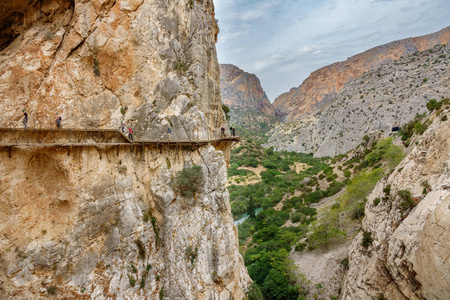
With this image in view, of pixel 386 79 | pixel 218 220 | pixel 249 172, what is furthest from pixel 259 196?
pixel 386 79

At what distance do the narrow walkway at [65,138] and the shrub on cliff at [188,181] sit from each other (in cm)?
242

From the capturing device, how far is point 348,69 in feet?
491

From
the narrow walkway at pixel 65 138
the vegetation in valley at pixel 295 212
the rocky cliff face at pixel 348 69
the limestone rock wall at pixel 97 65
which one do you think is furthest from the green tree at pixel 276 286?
the rocky cliff face at pixel 348 69

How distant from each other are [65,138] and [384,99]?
261 ft

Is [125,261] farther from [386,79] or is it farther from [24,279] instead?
[386,79]

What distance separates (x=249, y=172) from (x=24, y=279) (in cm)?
5985

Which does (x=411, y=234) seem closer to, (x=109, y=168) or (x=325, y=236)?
(x=325, y=236)

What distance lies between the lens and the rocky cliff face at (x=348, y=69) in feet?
382

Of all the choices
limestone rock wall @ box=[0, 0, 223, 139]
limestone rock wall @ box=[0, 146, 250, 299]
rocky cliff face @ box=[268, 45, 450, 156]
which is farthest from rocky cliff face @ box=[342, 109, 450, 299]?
rocky cliff face @ box=[268, 45, 450, 156]

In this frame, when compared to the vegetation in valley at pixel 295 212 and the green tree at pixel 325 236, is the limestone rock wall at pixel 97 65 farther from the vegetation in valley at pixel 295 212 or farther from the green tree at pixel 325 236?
the green tree at pixel 325 236

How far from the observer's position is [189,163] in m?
15.1

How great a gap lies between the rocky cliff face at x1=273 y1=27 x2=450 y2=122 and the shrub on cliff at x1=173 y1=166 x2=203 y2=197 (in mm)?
110970

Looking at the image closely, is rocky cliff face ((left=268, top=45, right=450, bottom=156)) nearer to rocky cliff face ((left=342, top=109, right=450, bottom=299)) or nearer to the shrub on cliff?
rocky cliff face ((left=342, top=109, right=450, bottom=299))

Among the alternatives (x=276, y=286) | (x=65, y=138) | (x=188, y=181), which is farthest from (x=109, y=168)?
(x=276, y=286)
